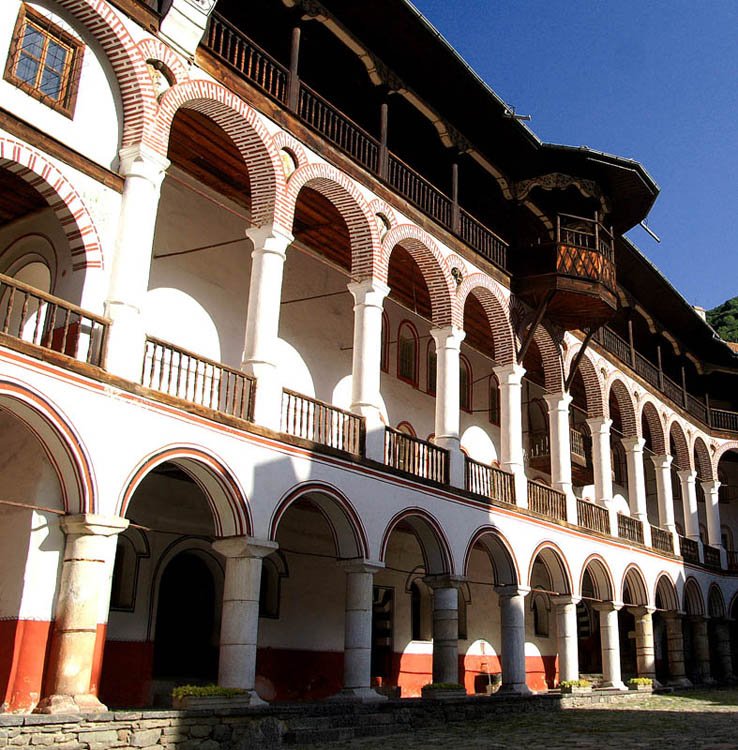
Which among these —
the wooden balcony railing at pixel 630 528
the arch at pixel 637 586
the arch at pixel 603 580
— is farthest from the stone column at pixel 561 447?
the arch at pixel 637 586

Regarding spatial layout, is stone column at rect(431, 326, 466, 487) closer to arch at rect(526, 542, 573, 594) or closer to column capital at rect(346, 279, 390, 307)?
column capital at rect(346, 279, 390, 307)

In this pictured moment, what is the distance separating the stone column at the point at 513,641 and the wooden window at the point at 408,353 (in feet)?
18.1

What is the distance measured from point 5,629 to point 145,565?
4.89 metres

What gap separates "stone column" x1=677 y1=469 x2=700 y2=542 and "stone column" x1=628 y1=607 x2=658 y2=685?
5325 millimetres

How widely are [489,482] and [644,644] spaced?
28.3 ft

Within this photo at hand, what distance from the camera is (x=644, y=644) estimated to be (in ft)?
77.3

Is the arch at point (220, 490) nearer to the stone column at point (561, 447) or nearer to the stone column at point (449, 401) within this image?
the stone column at point (449, 401)

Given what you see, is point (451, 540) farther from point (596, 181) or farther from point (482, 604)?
point (596, 181)

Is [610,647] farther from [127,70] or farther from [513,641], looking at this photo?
[127,70]

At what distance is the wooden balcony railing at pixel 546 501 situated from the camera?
19.7m

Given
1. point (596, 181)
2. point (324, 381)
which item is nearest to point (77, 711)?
point (324, 381)

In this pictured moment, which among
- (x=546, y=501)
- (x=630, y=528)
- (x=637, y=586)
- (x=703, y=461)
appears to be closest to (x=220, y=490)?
(x=546, y=501)

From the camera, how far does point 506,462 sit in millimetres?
19172

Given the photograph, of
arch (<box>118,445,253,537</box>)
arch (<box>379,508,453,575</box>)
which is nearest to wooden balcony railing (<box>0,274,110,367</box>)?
arch (<box>118,445,253,537</box>)
